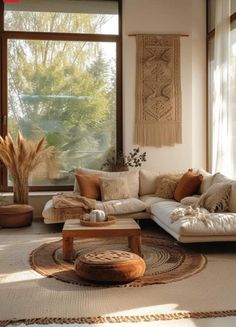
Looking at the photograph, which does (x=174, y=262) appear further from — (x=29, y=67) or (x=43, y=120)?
(x=29, y=67)

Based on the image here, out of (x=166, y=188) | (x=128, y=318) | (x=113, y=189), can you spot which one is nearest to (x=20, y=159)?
(x=113, y=189)

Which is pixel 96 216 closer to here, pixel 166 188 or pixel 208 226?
pixel 208 226

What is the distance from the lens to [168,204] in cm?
475

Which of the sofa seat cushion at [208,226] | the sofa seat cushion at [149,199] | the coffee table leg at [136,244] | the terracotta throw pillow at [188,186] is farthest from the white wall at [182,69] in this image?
the coffee table leg at [136,244]

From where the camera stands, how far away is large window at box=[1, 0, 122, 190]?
19.9ft

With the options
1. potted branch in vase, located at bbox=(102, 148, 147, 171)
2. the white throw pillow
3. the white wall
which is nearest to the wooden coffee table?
the white throw pillow

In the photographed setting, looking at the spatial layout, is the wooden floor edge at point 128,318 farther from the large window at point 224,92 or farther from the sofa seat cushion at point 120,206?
the large window at point 224,92

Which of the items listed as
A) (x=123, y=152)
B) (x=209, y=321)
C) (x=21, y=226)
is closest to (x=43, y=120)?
(x=123, y=152)

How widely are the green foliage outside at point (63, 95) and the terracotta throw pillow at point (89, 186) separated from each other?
0.84 metres

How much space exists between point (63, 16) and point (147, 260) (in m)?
4.22

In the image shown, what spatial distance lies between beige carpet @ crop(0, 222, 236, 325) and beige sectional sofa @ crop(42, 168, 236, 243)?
1.32 ft

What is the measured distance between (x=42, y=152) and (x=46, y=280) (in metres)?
2.80

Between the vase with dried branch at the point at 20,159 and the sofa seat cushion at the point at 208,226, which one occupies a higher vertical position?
the vase with dried branch at the point at 20,159

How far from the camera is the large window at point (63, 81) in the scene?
19.9 feet
